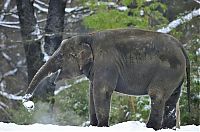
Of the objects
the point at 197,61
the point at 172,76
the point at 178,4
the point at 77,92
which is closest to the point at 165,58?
the point at 172,76

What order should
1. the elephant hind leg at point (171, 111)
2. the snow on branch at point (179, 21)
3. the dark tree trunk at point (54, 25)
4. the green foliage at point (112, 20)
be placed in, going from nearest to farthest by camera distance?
the elephant hind leg at point (171, 111) < the green foliage at point (112, 20) < the snow on branch at point (179, 21) < the dark tree trunk at point (54, 25)

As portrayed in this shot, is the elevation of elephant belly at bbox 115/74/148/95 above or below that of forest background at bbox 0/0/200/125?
above

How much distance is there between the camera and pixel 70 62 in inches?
312

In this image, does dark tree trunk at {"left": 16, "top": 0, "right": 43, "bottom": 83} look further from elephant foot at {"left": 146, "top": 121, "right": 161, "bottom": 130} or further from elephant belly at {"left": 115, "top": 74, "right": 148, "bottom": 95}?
elephant foot at {"left": 146, "top": 121, "right": 161, "bottom": 130}

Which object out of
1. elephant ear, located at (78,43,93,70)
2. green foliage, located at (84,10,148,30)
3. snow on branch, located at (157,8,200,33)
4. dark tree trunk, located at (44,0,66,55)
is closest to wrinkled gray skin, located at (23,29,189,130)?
elephant ear, located at (78,43,93,70)

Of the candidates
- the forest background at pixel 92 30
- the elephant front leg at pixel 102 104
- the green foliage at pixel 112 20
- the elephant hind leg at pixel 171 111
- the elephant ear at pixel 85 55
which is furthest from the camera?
the green foliage at pixel 112 20

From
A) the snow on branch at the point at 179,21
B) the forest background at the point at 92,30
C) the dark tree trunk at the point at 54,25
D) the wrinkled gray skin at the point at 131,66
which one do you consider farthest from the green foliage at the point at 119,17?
the wrinkled gray skin at the point at 131,66

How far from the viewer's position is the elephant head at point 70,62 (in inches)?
305

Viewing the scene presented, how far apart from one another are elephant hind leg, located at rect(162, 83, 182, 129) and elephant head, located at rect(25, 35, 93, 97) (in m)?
1.17

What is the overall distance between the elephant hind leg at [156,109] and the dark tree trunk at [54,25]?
8421mm

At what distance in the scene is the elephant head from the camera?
7750 millimetres

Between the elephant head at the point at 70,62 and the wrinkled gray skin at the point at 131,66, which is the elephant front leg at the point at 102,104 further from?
the elephant head at the point at 70,62

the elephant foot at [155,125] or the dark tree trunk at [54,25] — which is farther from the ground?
the elephant foot at [155,125]

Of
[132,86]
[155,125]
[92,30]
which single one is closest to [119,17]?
[92,30]
